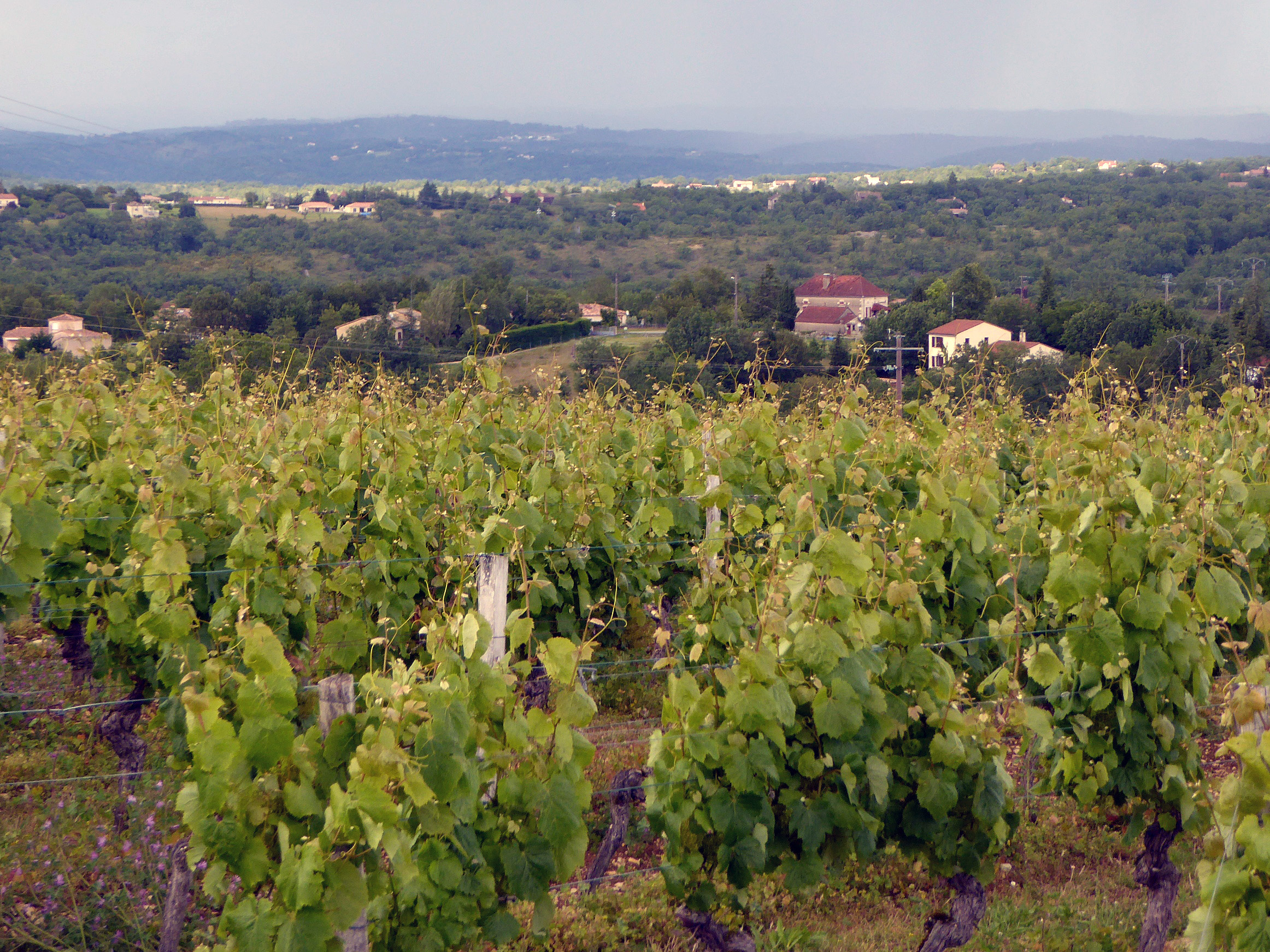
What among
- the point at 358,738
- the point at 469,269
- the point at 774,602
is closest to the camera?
the point at 358,738

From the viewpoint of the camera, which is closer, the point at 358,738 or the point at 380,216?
the point at 358,738

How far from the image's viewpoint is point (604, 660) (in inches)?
239

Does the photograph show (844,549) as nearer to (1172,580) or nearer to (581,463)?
(1172,580)

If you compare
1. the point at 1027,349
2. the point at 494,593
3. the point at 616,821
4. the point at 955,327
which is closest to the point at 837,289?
the point at 955,327

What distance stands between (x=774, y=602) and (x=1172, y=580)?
53.1 inches

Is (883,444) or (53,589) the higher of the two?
(883,444)

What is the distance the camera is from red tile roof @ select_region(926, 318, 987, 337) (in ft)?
132

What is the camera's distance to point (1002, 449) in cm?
643

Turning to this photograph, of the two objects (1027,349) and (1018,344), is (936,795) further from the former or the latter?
(1018,344)

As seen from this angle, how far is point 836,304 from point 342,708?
177 feet

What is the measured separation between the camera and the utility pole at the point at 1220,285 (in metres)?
50.1

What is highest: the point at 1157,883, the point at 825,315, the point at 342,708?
the point at 342,708

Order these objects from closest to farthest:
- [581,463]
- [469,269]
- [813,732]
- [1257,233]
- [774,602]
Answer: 1. [774,602]
2. [813,732]
3. [581,463]
4. [469,269]
5. [1257,233]

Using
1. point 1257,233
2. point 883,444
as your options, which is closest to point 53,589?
point 883,444
